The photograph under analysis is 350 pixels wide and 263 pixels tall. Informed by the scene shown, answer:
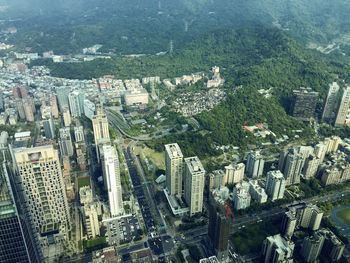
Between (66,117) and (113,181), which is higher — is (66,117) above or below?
below

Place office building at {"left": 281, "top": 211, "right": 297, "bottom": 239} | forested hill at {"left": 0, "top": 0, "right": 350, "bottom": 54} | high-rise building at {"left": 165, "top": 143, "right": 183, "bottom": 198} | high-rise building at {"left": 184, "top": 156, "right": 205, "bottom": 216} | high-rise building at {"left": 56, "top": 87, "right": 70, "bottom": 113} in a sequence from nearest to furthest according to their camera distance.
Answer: office building at {"left": 281, "top": 211, "right": 297, "bottom": 239}, high-rise building at {"left": 184, "top": 156, "right": 205, "bottom": 216}, high-rise building at {"left": 165, "top": 143, "right": 183, "bottom": 198}, high-rise building at {"left": 56, "top": 87, "right": 70, "bottom": 113}, forested hill at {"left": 0, "top": 0, "right": 350, "bottom": 54}

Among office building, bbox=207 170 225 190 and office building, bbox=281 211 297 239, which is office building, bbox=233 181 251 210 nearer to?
office building, bbox=207 170 225 190

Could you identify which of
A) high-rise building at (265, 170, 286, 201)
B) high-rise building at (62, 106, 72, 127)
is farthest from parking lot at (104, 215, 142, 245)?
high-rise building at (62, 106, 72, 127)

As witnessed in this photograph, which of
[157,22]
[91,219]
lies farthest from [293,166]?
[157,22]

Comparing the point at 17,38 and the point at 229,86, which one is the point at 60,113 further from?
the point at 17,38

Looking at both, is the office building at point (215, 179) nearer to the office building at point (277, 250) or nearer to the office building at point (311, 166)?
the office building at point (277, 250)

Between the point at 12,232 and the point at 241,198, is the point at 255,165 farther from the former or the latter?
the point at 12,232

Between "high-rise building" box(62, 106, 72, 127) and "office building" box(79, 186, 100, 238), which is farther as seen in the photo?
"high-rise building" box(62, 106, 72, 127)
